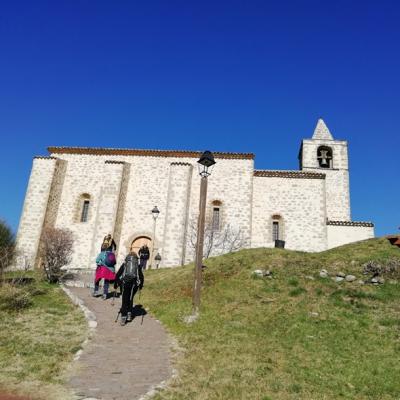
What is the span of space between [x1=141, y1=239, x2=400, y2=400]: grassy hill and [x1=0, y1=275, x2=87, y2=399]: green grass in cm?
164

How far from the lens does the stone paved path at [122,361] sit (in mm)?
4395

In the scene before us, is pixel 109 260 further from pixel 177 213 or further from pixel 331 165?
Result: pixel 331 165

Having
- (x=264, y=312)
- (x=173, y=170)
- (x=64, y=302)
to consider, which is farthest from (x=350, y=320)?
(x=173, y=170)

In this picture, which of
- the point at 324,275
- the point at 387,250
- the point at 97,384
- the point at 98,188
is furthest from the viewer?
the point at 98,188

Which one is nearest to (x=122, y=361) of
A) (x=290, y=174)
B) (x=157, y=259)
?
(x=157, y=259)

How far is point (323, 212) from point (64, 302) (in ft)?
57.3

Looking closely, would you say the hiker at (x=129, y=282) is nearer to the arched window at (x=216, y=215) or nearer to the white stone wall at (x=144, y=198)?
the white stone wall at (x=144, y=198)

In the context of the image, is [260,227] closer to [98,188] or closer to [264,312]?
[98,188]

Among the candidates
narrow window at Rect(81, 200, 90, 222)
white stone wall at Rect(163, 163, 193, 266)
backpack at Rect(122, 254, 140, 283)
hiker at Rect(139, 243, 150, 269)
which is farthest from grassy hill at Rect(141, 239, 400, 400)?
narrow window at Rect(81, 200, 90, 222)

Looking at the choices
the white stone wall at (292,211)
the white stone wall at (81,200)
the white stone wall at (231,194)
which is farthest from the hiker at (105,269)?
the white stone wall at (292,211)

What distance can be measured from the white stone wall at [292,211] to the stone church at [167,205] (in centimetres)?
6

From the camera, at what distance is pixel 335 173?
87.4ft

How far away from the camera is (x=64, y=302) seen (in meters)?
9.85

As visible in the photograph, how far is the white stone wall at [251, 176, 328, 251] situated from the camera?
2216 cm
